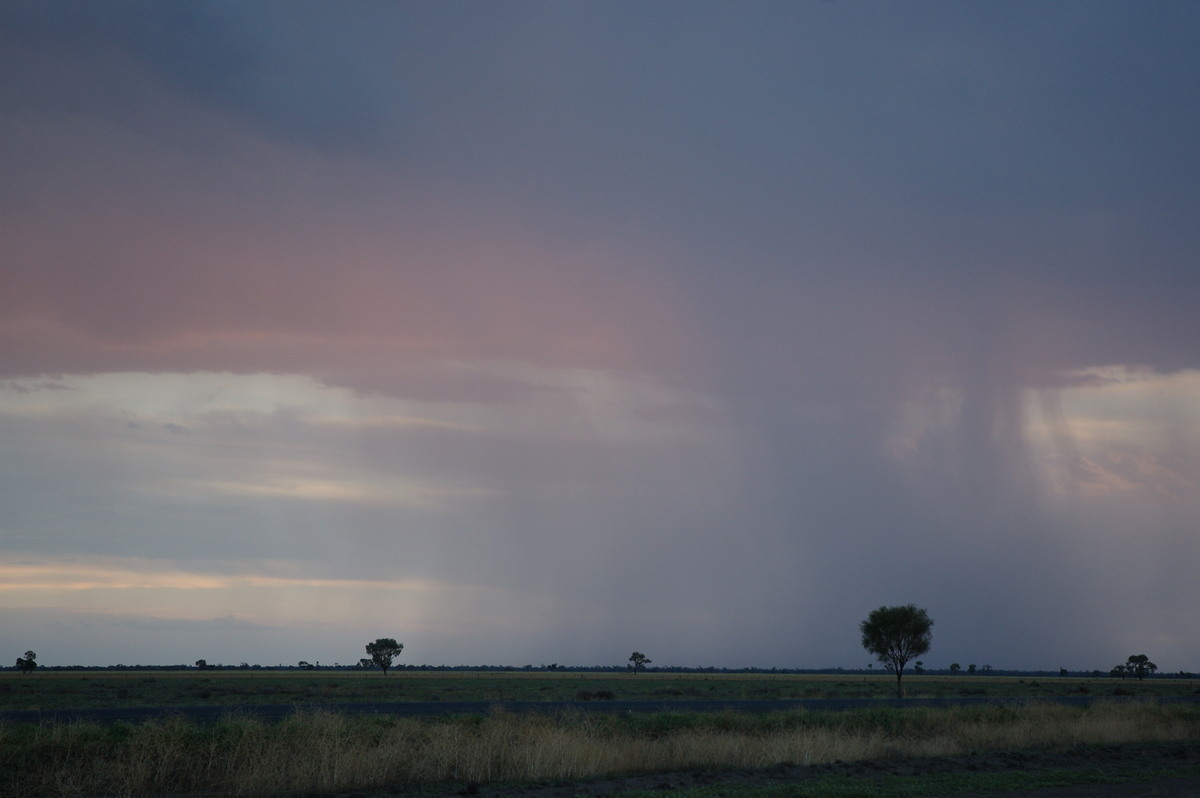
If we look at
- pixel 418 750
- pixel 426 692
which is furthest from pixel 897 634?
pixel 418 750

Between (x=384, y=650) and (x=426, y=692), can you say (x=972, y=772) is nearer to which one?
(x=426, y=692)

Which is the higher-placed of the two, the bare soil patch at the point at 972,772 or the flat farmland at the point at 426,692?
the bare soil patch at the point at 972,772

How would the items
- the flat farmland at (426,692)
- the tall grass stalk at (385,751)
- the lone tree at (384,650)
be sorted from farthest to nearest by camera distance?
1. the lone tree at (384,650)
2. the flat farmland at (426,692)
3. the tall grass stalk at (385,751)

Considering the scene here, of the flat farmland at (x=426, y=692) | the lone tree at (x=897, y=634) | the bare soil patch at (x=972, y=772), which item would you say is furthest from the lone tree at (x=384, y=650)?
the bare soil patch at (x=972, y=772)

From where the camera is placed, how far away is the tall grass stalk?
18.3m

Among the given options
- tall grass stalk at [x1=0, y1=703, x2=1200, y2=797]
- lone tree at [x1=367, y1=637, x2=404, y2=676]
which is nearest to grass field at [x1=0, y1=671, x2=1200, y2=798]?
tall grass stalk at [x1=0, y1=703, x2=1200, y2=797]

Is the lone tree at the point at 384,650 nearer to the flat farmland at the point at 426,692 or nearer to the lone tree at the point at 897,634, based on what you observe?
the flat farmland at the point at 426,692

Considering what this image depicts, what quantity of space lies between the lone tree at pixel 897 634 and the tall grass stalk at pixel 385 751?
50.0 metres

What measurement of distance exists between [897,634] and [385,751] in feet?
227

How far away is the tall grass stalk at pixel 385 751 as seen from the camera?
60.1ft

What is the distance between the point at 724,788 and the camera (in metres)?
18.6

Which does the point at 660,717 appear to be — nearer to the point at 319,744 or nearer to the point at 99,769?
the point at 319,744

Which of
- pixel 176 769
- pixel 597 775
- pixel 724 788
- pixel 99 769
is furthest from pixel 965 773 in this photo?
pixel 99 769

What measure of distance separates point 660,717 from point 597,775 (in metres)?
11.6
